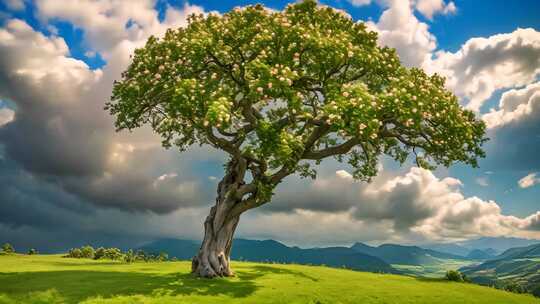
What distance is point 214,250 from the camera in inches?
1336

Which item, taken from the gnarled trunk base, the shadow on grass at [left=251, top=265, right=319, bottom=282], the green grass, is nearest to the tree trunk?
the gnarled trunk base

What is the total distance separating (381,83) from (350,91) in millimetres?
8110

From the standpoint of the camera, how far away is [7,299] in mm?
23422

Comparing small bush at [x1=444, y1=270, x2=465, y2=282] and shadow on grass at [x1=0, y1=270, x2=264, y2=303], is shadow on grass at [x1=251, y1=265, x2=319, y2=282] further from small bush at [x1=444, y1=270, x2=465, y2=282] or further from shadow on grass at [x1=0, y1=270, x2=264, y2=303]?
small bush at [x1=444, y1=270, x2=465, y2=282]

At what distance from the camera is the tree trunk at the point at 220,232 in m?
33.3

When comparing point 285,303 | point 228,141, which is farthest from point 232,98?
point 285,303

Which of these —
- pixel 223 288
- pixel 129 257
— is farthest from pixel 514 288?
pixel 129 257

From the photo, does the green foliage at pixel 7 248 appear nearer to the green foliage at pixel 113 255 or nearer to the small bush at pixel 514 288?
the green foliage at pixel 113 255

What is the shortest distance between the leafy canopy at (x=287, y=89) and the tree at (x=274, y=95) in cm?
8

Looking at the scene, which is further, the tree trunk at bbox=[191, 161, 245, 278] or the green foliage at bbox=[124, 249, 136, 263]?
the green foliage at bbox=[124, 249, 136, 263]

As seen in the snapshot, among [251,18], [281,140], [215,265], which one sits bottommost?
[215,265]

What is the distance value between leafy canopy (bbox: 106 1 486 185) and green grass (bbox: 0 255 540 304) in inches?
321

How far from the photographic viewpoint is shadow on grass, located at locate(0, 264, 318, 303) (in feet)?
82.6

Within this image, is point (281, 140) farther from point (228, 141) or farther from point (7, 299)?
point (7, 299)
